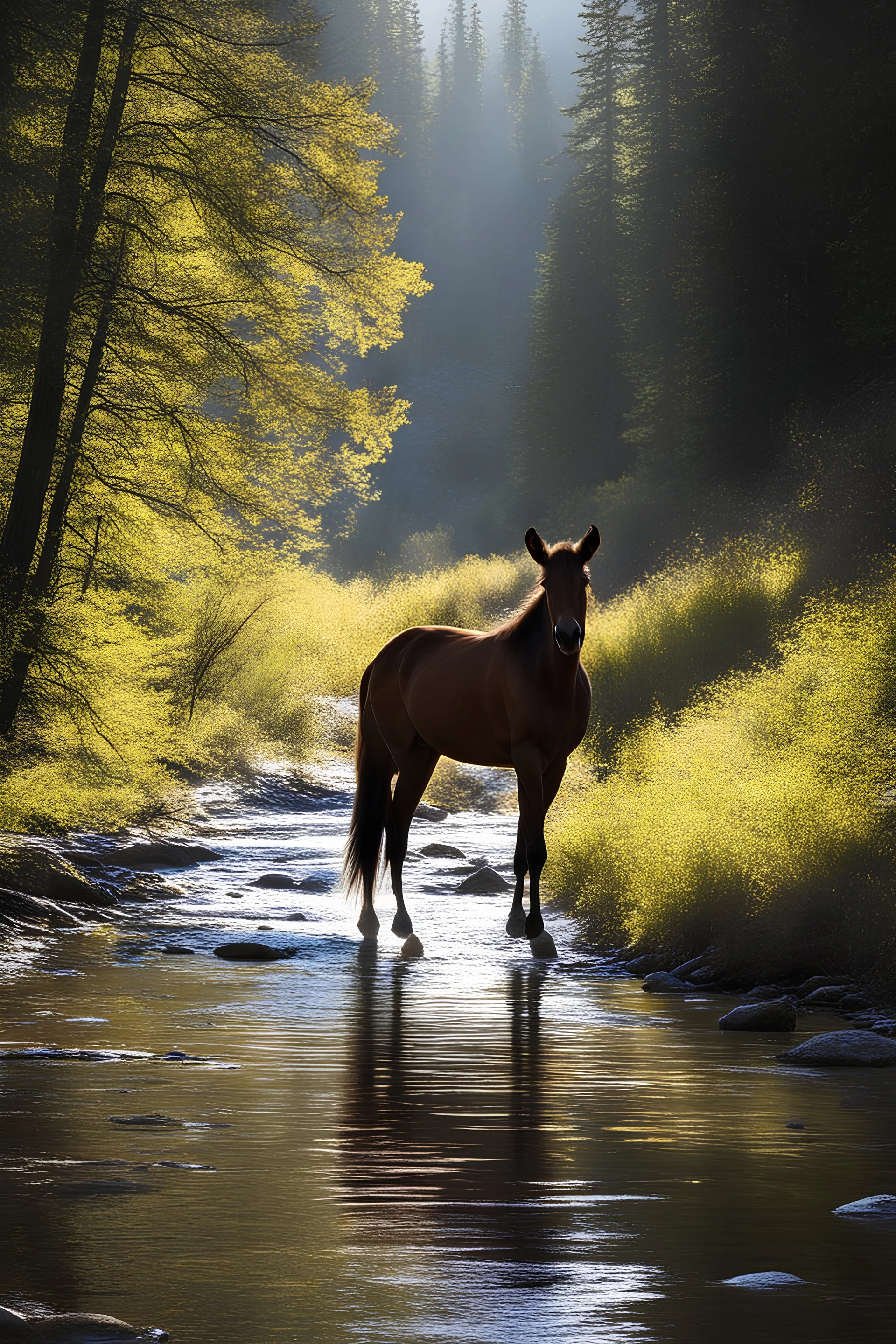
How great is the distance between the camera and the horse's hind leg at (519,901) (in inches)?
419

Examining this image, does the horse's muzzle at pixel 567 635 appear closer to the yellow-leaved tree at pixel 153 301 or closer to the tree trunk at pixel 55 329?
the yellow-leaved tree at pixel 153 301

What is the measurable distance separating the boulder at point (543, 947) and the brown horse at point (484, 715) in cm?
5

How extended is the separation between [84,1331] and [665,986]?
252 inches

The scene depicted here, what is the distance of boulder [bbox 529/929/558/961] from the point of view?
10.1 meters

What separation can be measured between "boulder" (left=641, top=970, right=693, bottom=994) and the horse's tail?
3072 millimetres

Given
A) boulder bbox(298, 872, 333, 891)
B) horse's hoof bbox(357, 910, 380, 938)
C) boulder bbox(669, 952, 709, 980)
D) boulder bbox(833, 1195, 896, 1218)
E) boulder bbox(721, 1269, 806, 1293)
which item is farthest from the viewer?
boulder bbox(298, 872, 333, 891)

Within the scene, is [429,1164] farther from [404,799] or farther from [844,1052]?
[404,799]

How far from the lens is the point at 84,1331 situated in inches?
118

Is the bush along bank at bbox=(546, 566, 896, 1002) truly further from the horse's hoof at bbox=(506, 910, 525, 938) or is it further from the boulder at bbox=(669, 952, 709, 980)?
the horse's hoof at bbox=(506, 910, 525, 938)

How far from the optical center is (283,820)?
61.2 feet

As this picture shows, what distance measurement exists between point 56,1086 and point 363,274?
37.4 feet

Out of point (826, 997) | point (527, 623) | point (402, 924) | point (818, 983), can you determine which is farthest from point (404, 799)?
point (826, 997)

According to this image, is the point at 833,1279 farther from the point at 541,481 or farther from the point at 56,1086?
the point at 541,481

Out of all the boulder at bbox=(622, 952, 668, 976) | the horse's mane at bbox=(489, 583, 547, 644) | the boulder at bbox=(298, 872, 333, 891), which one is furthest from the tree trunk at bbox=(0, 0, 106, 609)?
the boulder at bbox=(622, 952, 668, 976)
